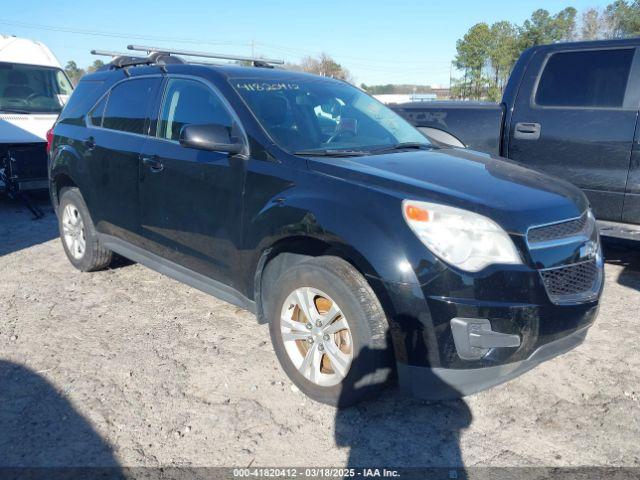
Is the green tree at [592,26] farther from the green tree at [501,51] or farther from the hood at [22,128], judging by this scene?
the hood at [22,128]

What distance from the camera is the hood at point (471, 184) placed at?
Result: 276 cm

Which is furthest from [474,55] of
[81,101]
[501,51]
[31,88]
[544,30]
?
[81,101]

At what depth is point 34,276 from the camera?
17.5 ft

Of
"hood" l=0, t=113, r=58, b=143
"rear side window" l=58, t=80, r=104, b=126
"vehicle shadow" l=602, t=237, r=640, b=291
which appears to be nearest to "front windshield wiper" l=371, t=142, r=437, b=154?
"vehicle shadow" l=602, t=237, r=640, b=291

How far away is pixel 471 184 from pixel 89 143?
332cm

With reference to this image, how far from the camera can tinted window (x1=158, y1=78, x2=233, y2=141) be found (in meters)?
3.71

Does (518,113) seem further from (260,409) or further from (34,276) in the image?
(34,276)

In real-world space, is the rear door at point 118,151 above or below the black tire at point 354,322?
above

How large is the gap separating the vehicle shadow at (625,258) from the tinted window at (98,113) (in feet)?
15.2

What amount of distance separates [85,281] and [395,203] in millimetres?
3577

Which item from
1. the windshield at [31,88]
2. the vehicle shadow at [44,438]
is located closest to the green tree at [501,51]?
the windshield at [31,88]

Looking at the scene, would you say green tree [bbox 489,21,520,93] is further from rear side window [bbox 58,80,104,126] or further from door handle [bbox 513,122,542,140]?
rear side window [bbox 58,80,104,126]

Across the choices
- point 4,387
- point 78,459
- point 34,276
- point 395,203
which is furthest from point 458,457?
point 34,276

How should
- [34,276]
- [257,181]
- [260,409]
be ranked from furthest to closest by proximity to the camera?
[34,276] < [257,181] < [260,409]
